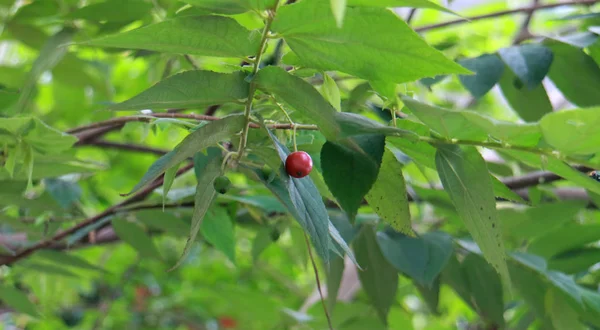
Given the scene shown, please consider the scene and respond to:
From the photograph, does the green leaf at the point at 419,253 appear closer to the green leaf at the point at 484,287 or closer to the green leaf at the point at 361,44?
the green leaf at the point at 484,287

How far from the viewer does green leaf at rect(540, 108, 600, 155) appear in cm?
32

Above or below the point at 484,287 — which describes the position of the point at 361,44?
above

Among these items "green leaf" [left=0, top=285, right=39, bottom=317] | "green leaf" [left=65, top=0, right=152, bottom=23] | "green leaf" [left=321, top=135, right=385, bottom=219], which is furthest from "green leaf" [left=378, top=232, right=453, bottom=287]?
"green leaf" [left=0, top=285, right=39, bottom=317]

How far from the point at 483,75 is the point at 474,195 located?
0.95 feet

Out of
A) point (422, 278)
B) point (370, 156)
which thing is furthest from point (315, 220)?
point (422, 278)

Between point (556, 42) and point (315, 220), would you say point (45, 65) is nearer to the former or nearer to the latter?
point (315, 220)

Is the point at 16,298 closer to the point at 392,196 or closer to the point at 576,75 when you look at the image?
the point at 392,196

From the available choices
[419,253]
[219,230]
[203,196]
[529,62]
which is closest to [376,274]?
[419,253]

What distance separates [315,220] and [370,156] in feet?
0.17

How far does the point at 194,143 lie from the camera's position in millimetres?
368

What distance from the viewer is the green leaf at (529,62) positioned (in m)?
0.62

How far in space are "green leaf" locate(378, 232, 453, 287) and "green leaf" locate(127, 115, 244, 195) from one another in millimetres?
310

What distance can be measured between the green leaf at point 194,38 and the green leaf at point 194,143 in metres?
0.04

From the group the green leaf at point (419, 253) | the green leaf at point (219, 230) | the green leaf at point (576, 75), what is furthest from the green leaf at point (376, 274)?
the green leaf at point (576, 75)
